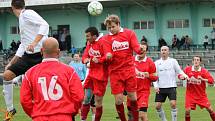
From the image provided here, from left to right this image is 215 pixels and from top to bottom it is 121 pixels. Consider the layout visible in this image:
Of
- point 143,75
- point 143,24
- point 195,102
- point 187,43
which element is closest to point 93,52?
point 143,75

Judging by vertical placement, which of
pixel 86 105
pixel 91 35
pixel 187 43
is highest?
pixel 91 35

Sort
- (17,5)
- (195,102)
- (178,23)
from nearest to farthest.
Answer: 1. (17,5)
2. (195,102)
3. (178,23)

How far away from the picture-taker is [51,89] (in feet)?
22.2

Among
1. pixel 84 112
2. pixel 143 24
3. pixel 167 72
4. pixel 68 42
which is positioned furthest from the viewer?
pixel 68 42

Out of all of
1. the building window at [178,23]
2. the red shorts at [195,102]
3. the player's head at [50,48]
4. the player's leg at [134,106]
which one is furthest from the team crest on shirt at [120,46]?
the building window at [178,23]

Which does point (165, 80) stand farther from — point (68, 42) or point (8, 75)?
point (68, 42)

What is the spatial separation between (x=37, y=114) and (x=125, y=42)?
4328 mm

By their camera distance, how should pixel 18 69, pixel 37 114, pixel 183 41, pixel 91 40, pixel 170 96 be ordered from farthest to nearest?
pixel 183 41 < pixel 170 96 < pixel 91 40 < pixel 18 69 < pixel 37 114

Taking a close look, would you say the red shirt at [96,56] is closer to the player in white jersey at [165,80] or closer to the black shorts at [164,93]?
the player in white jersey at [165,80]

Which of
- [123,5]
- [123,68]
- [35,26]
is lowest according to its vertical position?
[123,68]

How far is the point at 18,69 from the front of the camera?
396 inches

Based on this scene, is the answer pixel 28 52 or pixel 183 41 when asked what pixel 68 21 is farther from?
pixel 28 52

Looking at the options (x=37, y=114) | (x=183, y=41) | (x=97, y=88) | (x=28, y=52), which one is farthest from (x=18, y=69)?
(x=183, y=41)

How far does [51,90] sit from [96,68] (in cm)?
455
